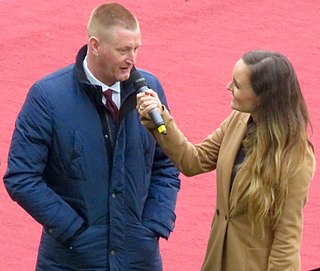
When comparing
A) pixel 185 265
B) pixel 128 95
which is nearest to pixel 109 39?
pixel 128 95

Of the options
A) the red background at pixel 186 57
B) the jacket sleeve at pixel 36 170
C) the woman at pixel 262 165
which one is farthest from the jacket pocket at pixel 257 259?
the red background at pixel 186 57

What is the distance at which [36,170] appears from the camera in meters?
4.96

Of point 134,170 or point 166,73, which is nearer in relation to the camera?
point 134,170

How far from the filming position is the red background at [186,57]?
7.29 metres

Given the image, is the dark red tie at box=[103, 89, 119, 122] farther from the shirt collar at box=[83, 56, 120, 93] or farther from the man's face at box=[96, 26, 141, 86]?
the man's face at box=[96, 26, 141, 86]

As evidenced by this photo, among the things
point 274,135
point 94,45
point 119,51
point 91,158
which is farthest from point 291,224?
point 94,45

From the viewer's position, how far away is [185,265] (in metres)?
7.00

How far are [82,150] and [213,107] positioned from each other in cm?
385

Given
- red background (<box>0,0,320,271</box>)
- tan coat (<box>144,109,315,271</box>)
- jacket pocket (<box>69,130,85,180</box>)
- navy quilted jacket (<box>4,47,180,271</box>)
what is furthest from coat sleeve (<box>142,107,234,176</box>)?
red background (<box>0,0,320,271</box>)

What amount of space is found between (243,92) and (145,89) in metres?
0.48

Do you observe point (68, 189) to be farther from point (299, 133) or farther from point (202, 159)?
point (299, 133)

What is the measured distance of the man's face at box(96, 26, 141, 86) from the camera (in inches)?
193

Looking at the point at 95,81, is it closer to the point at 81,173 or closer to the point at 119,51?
the point at 119,51

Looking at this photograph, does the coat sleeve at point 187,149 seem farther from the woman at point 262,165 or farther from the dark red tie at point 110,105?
the dark red tie at point 110,105
